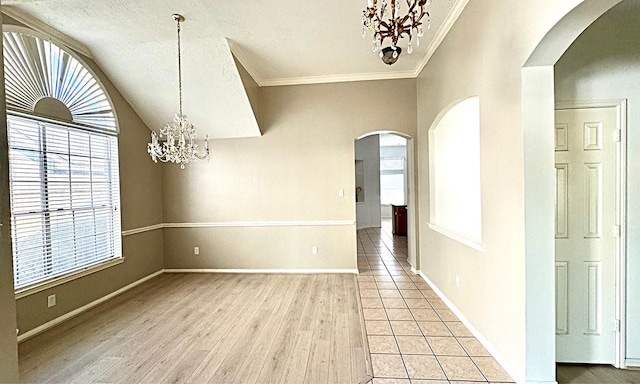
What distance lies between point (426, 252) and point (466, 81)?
243 centimetres

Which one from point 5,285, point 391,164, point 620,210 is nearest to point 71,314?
point 5,285

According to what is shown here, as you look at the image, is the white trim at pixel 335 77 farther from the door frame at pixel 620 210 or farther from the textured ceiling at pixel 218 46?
the door frame at pixel 620 210

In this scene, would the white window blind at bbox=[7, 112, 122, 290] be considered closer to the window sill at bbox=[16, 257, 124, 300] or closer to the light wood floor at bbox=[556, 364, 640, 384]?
the window sill at bbox=[16, 257, 124, 300]

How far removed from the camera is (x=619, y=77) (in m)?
2.24

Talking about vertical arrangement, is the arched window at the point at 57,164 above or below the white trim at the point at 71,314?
above

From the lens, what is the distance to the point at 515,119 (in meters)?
2.07

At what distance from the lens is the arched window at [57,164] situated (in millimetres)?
2898

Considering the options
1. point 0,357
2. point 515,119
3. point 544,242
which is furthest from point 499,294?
point 0,357

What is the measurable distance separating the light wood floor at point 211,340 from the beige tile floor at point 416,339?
182 mm

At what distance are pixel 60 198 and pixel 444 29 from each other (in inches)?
181

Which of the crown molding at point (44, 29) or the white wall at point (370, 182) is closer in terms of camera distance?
the crown molding at point (44, 29)

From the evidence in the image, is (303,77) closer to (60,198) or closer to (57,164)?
(57,164)

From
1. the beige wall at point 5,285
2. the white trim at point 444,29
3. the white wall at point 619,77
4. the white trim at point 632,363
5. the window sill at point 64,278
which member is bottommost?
the white trim at point 632,363

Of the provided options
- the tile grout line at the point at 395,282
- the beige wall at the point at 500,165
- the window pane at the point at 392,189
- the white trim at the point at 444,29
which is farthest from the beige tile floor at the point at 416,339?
the window pane at the point at 392,189
